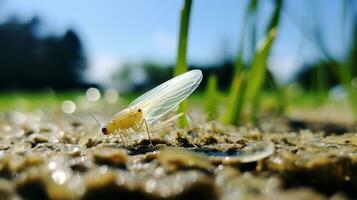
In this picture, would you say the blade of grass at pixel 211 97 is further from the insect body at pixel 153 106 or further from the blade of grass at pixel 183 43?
the insect body at pixel 153 106

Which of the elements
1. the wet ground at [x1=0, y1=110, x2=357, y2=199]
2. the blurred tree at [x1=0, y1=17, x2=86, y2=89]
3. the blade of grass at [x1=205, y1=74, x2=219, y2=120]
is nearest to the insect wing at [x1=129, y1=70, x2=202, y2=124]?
the wet ground at [x1=0, y1=110, x2=357, y2=199]

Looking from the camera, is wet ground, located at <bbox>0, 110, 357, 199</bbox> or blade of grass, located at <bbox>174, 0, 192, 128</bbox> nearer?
wet ground, located at <bbox>0, 110, 357, 199</bbox>

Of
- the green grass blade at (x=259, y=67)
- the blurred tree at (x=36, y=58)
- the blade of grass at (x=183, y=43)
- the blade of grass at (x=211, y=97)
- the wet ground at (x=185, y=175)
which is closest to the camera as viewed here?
the wet ground at (x=185, y=175)

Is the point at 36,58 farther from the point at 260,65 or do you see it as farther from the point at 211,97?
the point at 260,65

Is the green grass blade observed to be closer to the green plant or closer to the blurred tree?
the green plant

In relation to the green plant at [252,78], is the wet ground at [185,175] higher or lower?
lower

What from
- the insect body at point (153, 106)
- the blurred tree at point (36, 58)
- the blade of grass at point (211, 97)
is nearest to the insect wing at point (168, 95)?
the insect body at point (153, 106)

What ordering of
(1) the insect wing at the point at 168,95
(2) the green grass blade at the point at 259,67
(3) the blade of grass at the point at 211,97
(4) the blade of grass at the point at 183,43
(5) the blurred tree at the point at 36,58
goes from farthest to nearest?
1. (5) the blurred tree at the point at 36,58
2. (3) the blade of grass at the point at 211,97
3. (2) the green grass blade at the point at 259,67
4. (4) the blade of grass at the point at 183,43
5. (1) the insect wing at the point at 168,95
